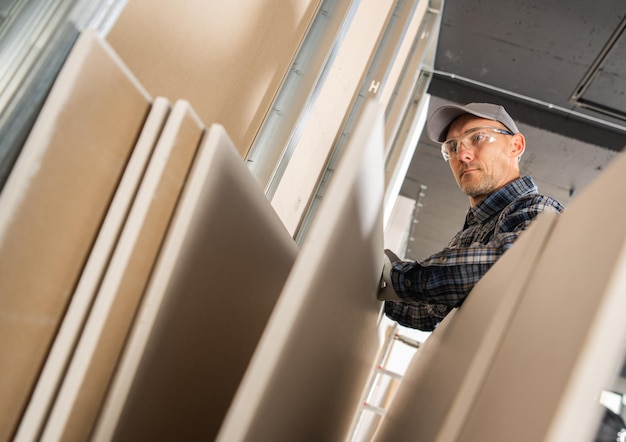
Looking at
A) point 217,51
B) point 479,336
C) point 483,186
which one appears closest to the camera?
point 479,336

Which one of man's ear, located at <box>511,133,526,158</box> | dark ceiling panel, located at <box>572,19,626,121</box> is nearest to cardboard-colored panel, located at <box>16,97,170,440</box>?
man's ear, located at <box>511,133,526,158</box>

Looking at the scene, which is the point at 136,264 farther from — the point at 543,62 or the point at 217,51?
the point at 543,62

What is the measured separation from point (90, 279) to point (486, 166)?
1558mm

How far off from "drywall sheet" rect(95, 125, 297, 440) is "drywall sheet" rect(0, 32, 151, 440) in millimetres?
92

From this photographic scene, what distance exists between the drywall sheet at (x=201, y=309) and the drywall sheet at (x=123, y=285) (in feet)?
0.05

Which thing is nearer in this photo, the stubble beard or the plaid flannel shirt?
the plaid flannel shirt

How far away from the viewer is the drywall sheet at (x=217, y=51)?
1.85 ft

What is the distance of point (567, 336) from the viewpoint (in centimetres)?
33

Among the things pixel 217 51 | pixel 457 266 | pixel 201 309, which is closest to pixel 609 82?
pixel 457 266

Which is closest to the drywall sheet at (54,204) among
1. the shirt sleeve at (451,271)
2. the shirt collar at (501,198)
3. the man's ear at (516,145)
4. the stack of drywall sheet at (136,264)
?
the stack of drywall sheet at (136,264)

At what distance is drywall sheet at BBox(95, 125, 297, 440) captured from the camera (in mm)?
479

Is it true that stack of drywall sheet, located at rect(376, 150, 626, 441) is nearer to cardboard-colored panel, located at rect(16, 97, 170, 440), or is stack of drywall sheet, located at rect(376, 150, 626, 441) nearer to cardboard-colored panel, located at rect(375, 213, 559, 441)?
cardboard-colored panel, located at rect(375, 213, 559, 441)

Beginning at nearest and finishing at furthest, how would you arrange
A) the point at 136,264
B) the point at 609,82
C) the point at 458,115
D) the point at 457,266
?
the point at 136,264 → the point at 457,266 → the point at 458,115 → the point at 609,82

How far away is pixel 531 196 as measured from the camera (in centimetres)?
120
